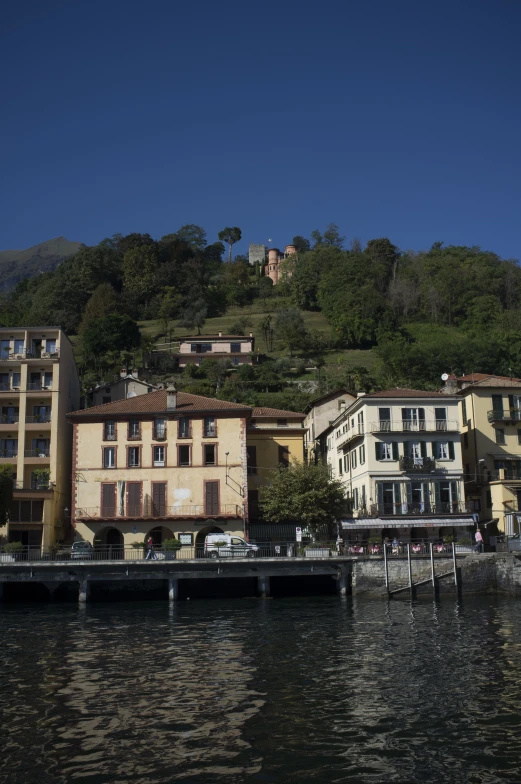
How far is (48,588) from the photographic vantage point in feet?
182

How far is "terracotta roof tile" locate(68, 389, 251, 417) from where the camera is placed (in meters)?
64.2

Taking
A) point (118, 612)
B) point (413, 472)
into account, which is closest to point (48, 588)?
point (118, 612)

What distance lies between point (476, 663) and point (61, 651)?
1650 centimetres

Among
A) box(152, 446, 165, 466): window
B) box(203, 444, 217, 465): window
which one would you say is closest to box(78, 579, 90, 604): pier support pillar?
box(152, 446, 165, 466): window

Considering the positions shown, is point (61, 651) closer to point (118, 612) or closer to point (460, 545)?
point (118, 612)

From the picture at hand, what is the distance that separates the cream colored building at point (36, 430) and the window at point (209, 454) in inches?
503

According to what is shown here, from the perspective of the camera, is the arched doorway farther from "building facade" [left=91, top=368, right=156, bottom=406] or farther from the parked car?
"building facade" [left=91, top=368, right=156, bottom=406]

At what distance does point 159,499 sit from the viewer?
204 feet

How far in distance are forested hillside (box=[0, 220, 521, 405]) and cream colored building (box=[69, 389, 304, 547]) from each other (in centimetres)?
3375

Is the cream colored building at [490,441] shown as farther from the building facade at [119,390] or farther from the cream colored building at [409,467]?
the building facade at [119,390]

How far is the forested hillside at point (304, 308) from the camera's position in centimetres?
11419

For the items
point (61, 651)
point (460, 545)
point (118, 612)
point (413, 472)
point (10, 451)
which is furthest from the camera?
point (10, 451)

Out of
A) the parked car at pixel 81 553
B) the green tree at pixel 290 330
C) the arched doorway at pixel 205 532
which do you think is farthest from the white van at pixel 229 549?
the green tree at pixel 290 330

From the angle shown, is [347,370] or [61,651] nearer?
[61,651]
